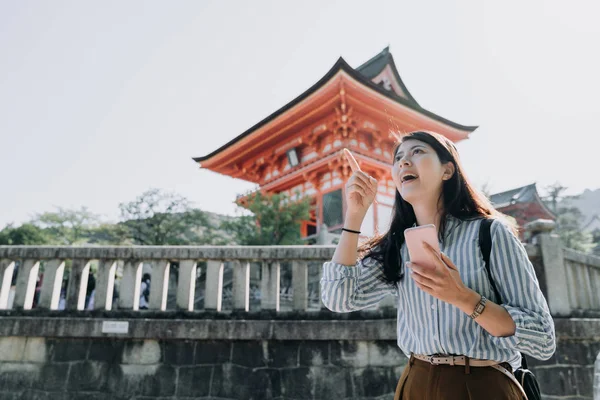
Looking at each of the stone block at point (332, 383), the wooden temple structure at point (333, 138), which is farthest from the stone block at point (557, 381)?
the wooden temple structure at point (333, 138)

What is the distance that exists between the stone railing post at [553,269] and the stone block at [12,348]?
553cm

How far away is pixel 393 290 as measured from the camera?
1.58 metres

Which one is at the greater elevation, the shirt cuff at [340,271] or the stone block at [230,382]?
the shirt cuff at [340,271]

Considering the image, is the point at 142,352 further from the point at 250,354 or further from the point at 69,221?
the point at 69,221

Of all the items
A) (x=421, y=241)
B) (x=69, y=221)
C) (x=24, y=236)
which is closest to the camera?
(x=421, y=241)

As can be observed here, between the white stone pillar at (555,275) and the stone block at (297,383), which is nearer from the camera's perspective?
the stone block at (297,383)

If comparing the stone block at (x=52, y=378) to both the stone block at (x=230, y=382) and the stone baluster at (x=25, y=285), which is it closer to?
the stone baluster at (x=25, y=285)

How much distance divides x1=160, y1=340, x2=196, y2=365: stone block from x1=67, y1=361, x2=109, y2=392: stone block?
0.60m

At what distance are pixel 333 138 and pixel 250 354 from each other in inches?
361

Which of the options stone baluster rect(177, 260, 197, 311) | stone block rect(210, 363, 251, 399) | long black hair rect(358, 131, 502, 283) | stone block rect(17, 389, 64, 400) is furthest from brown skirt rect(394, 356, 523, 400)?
stone block rect(17, 389, 64, 400)

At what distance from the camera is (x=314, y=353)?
387 cm

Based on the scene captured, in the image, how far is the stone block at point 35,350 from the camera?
404 centimetres

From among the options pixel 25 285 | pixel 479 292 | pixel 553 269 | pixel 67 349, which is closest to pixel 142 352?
pixel 67 349

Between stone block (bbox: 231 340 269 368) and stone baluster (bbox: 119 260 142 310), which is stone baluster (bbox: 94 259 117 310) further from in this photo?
→ stone block (bbox: 231 340 269 368)
